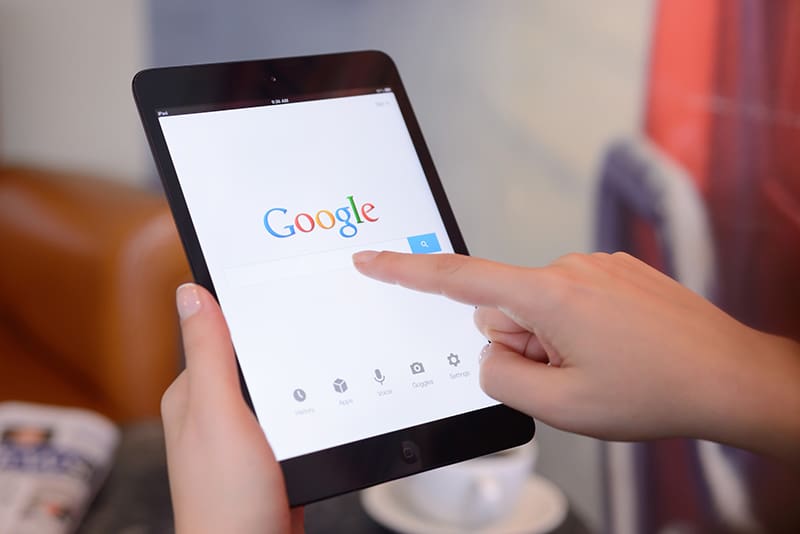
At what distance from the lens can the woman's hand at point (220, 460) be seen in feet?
1.43

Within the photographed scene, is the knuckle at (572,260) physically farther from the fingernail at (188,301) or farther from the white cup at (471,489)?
the white cup at (471,489)

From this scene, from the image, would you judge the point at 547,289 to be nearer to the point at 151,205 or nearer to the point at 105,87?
the point at 151,205

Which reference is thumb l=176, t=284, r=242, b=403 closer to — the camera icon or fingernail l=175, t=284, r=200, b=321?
fingernail l=175, t=284, r=200, b=321

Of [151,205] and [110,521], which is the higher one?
[151,205]

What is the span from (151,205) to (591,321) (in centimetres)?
106

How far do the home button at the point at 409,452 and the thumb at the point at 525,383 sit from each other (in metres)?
0.08

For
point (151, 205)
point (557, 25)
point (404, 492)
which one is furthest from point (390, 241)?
point (151, 205)

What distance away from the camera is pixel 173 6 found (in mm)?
1459

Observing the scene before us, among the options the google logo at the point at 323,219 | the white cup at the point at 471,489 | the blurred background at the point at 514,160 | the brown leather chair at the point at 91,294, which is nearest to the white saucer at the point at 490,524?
the white cup at the point at 471,489

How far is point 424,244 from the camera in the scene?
0.56m

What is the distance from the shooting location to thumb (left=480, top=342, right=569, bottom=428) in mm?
430

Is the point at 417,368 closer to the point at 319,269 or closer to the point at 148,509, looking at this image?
the point at 319,269

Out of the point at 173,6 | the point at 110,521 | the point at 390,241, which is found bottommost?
the point at 110,521

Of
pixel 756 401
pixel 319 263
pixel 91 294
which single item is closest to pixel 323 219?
pixel 319 263
